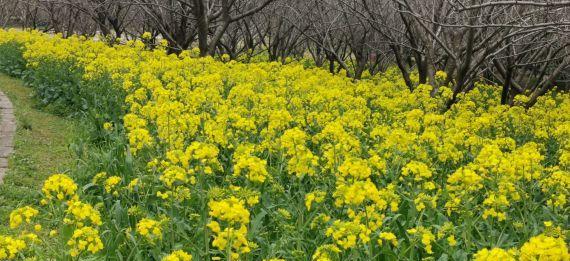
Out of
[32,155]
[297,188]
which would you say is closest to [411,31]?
[297,188]

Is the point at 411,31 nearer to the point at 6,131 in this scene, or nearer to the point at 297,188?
the point at 297,188

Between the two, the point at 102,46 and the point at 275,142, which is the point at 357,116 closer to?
the point at 275,142

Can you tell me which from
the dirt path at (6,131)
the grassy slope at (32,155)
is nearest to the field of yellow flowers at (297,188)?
the grassy slope at (32,155)

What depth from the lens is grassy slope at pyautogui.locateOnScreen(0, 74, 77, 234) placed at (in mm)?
5494

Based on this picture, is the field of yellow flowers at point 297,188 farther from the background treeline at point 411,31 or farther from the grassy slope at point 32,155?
the background treeline at point 411,31

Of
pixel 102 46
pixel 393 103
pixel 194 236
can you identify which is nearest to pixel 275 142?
pixel 194 236

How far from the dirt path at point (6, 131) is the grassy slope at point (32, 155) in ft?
0.22

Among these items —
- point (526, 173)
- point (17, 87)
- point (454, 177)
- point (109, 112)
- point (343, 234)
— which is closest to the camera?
point (343, 234)

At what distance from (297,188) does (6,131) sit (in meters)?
4.90

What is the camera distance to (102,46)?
12.7 meters

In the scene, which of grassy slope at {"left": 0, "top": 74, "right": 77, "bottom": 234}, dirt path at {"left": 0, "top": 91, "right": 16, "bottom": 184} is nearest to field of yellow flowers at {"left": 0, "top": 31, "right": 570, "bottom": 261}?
grassy slope at {"left": 0, "top": 74, "right": 77, "bottom": 234}

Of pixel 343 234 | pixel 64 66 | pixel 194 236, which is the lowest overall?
pixel 194 236

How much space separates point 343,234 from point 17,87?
440 inches

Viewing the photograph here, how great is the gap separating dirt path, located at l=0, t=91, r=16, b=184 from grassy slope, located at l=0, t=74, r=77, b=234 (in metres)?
0.07
